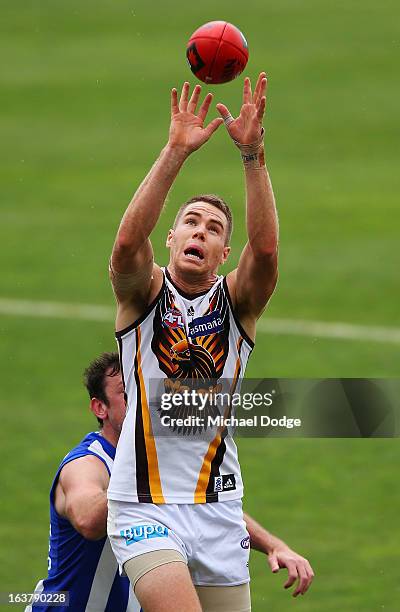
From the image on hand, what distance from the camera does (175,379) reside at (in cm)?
784

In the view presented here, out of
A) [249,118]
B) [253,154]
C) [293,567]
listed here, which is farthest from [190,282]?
[293,567]

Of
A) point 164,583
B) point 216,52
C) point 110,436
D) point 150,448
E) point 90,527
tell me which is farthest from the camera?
point 110,436

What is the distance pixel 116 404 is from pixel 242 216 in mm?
15886

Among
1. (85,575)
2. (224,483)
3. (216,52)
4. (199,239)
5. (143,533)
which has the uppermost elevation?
(216,52)

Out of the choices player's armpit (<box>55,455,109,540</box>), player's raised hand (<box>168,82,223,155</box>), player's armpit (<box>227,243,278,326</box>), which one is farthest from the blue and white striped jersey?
player's raised hand (<box>168,82,223,155</box>)

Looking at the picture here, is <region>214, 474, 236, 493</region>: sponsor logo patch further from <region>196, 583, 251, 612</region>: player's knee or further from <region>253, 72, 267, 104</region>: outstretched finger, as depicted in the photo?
<region>253, 72, 267, 104</region>: outstretched finger

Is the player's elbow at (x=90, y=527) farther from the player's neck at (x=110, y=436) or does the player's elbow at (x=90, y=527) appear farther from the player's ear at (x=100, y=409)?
the player's ear at (x=100, y=409)

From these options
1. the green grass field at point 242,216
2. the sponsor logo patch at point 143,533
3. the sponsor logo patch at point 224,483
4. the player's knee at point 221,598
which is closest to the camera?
the sponsor logo patch at point 143,533

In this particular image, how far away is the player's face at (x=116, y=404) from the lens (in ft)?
29.0

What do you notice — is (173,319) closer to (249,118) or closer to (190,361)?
(190,361)

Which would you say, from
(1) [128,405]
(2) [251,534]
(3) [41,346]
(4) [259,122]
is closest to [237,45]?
(4) [259,122]

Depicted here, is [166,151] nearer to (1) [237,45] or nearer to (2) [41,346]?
(1) [237,45]

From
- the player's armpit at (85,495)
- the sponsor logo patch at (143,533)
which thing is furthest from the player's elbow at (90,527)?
the sponsor logo patch at (143,533)

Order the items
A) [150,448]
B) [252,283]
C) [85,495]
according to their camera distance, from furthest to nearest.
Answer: [85,495] → [252,283] → [150,448]
